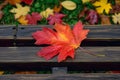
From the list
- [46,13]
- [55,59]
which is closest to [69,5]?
[46,13]

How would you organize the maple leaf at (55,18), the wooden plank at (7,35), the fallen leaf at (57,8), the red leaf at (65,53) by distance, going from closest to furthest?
the red leaf at (65,53) < the wooden plank at (7,35) < the maple leaf at (55,18) < the fallen leaf at (57,8)

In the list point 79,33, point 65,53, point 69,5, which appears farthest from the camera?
point 69,5

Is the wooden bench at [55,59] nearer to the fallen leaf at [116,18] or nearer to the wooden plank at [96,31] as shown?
the wooden plank at [96,31]

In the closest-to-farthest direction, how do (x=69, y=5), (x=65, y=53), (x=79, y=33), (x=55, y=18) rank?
(x=65, y=53) < (x=79, y=33) < (x=55, y=18) < (x=69, y=5)

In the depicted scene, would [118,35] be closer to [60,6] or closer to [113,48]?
[113,48]

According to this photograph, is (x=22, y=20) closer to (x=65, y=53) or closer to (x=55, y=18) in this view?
(x=55, y=18)

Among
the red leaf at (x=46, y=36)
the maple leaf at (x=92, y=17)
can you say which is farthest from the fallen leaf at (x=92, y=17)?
the red leaf at (x=46, y=36)
